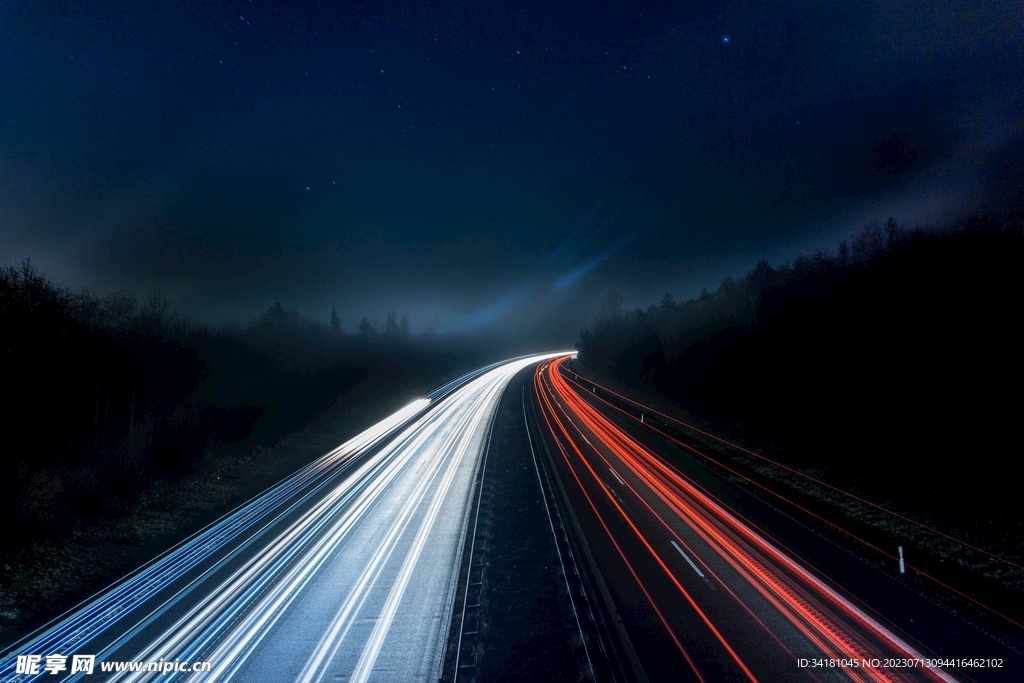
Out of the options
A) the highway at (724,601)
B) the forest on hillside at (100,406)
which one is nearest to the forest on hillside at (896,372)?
the highway at (724,601)

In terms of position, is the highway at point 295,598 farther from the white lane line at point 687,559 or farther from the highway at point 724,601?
the white lane line at point 687,559

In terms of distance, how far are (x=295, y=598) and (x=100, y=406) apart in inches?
534

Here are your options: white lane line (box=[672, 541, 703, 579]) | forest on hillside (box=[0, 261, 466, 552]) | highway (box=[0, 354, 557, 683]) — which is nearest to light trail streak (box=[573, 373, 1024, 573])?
white lane line (box=[672, 541, 703, 579])

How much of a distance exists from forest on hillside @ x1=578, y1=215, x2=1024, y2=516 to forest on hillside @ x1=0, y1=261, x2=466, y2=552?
1161 inches

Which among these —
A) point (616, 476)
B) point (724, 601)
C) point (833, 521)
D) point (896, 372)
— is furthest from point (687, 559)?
point (896, 372)

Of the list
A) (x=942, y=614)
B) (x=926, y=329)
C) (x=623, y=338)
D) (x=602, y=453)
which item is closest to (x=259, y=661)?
(x=942, y=614)

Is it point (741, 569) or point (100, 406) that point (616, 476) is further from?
point (100, 406)

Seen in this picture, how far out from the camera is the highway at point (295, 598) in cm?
893

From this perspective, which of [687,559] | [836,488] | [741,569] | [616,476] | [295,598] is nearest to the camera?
[295,598]

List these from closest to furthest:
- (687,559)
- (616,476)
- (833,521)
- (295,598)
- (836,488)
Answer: (295,598) < (687,559) < (833,521) < (836,488) < (616,476)

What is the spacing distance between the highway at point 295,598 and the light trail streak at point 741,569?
6208 mm

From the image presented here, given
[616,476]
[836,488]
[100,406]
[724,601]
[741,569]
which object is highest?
[100,406]

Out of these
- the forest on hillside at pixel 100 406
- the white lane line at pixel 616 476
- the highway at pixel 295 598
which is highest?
the forest on hillside at pixel 100 406

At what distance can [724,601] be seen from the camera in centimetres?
1097
